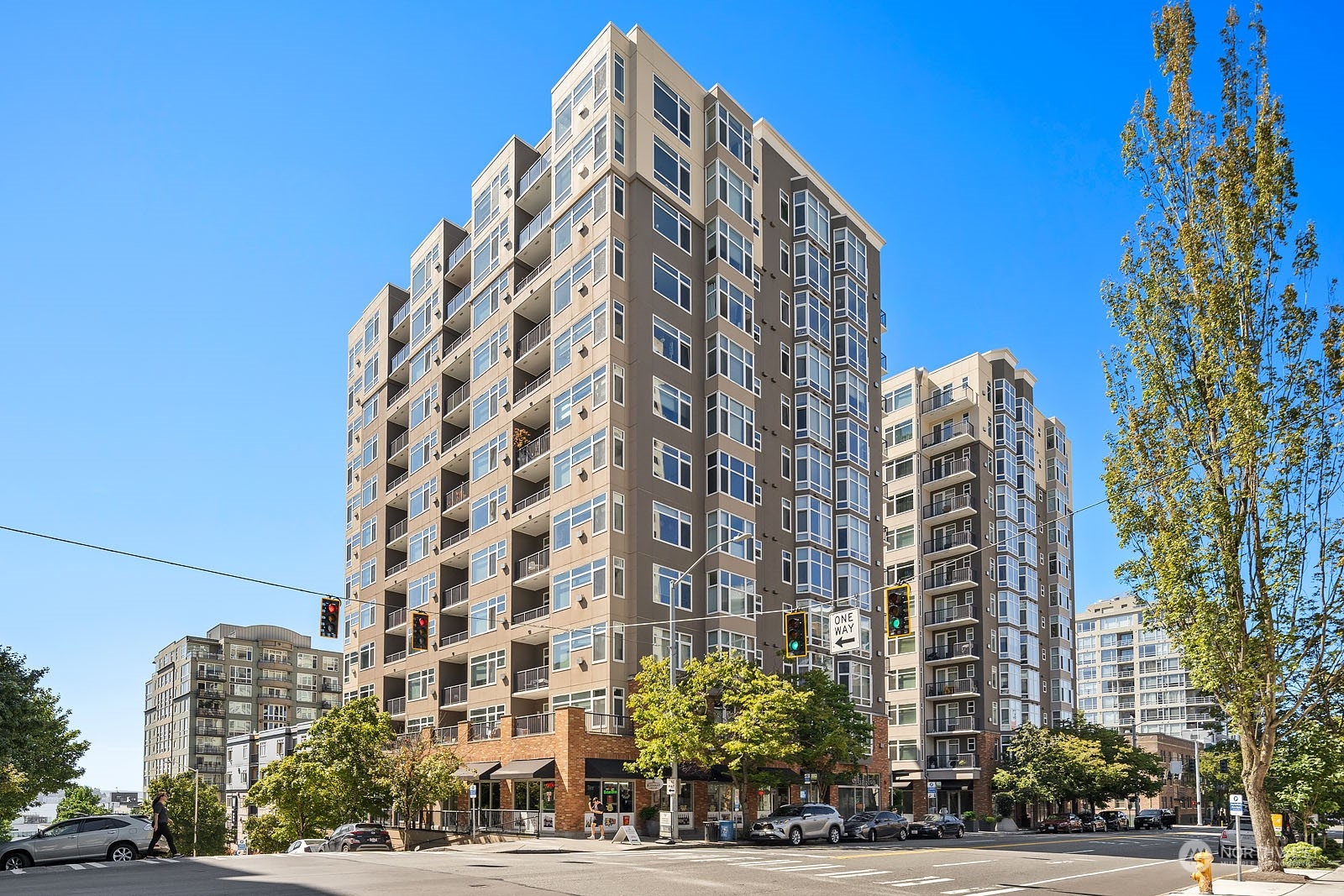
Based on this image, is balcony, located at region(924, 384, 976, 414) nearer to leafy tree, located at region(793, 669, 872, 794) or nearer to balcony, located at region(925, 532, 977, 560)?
balcony, located at region(925, 532, 977, 560)

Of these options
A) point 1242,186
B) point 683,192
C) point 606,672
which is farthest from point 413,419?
point 1242,186

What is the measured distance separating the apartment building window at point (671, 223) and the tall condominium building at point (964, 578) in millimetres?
31007

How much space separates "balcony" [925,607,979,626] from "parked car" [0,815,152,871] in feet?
216

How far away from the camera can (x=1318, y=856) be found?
3625 cm

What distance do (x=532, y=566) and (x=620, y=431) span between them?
9847 mm

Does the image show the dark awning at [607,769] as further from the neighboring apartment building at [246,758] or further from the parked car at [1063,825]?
the neighboring apartment building at [246,758]

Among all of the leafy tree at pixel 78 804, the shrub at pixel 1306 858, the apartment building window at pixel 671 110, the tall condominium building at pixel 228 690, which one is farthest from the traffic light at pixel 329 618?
the tall condominium building at pixel 228 690

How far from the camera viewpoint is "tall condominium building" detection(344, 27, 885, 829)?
179 ft

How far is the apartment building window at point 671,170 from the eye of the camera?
60.4m

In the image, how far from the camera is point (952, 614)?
8931cm

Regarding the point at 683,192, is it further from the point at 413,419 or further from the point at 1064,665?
the point at 1064,665

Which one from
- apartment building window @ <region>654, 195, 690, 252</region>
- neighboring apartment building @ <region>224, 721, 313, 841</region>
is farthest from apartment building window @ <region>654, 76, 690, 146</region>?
neighboring apartment building @ <region>224, 721, 313, 841</region>

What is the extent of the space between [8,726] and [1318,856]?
4754 centimetres

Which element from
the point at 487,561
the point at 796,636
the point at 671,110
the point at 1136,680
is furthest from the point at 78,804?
the point at 1136,680
